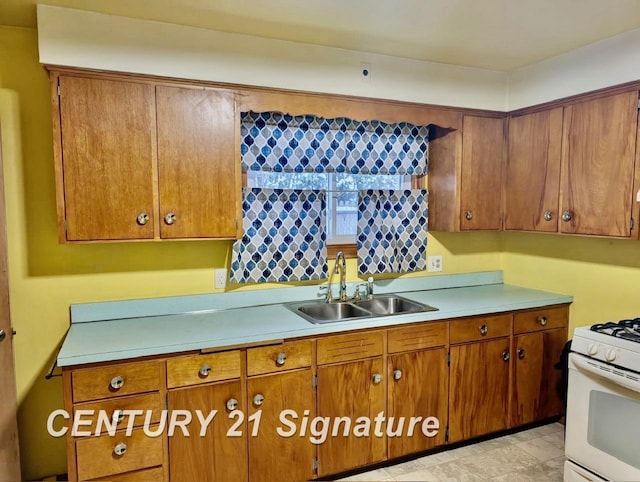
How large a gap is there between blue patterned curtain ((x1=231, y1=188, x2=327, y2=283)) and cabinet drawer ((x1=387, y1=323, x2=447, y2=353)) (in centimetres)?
60

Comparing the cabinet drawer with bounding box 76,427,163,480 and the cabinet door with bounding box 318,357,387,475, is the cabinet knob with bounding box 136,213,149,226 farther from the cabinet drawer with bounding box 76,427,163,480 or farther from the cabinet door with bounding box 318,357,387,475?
the cabinet door with bounding box 318,357,387,475

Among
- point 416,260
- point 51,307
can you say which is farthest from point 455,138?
point 51,307

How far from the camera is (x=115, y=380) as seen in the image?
1.87m

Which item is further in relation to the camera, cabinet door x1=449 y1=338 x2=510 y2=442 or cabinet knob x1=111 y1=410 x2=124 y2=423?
cabinet door x1=449 y1=338 x2=510 y2=442

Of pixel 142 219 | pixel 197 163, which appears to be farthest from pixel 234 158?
pixel 142 219

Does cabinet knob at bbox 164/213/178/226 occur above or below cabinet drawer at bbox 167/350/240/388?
above

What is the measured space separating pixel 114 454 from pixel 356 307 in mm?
1454

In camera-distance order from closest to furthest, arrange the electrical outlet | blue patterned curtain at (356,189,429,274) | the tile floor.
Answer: the tile floor < blue patterned curtain at (356,189,429,274) < the electrical outlet

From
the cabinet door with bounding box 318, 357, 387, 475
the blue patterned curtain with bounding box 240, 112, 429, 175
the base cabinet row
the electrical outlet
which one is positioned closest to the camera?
the base cabinet row

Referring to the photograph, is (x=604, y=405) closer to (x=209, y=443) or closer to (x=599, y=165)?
(x=599, y=165)

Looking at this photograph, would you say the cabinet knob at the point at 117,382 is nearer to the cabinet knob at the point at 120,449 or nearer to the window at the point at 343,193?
the cabinet knob at the point at 120,449

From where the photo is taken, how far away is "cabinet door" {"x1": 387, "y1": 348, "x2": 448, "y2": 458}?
244 centimetres

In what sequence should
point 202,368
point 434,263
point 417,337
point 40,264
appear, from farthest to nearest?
point 434,263, point 417,337, point 40,264, point 202,368

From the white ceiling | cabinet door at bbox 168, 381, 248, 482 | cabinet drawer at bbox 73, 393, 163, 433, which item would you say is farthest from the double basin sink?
the white ceiling
